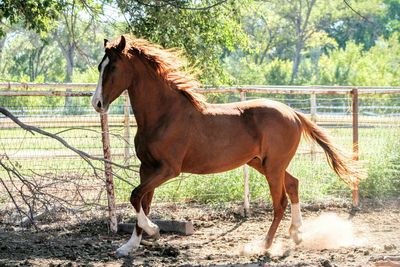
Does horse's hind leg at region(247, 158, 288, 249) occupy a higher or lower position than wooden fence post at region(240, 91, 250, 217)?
higher

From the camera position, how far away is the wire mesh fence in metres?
9.69

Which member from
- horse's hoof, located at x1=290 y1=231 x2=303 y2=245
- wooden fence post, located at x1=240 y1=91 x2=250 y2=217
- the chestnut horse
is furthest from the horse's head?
wooden fence post, located at x1=240 y1=91 x2=250 y2=217

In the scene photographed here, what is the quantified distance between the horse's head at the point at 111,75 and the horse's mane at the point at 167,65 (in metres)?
0.19

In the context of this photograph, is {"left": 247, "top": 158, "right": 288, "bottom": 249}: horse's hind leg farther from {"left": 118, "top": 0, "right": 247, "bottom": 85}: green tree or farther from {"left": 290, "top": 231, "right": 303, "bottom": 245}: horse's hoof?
{"left": 118, "top": 0, "right": 247, "bottom": 85}: green tree

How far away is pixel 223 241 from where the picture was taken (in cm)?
895

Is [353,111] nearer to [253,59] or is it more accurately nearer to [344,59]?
[344,59]

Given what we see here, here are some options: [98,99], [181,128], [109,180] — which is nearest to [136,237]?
[181,128]

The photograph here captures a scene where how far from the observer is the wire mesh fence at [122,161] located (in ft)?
31.8

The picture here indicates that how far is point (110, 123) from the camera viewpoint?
10.2m

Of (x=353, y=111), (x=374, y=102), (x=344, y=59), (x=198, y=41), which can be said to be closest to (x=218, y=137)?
(x=198, y=41)

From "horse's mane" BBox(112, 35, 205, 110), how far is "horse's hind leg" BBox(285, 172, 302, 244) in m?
1.61

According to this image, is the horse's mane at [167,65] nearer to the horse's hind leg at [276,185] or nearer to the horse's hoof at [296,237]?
the horse's hind leg at [276,185]

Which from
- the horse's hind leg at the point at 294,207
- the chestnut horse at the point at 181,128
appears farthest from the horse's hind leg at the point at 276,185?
the horse's hind leg at the point at 294,207

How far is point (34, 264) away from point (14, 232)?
6.71ft
